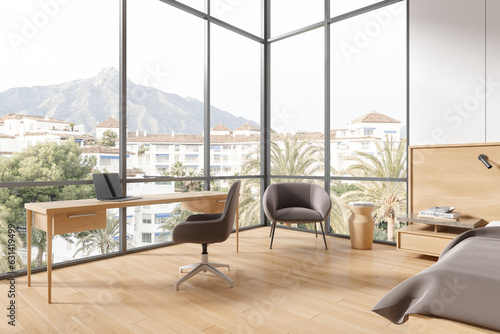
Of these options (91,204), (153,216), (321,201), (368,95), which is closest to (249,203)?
(321,201)

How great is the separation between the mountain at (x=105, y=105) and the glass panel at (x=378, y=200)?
2.20 meters

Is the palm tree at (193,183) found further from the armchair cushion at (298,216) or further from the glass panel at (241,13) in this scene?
the glass panel at (241,13)

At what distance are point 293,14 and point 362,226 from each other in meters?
3.53

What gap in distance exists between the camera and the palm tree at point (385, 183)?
4.32 m

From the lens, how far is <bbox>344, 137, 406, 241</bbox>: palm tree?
4324 millimetres

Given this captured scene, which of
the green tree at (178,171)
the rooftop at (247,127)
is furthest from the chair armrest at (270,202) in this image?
the rooftop at (247,127)

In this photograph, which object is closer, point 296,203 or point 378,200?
point 296,203

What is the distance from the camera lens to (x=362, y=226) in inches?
156

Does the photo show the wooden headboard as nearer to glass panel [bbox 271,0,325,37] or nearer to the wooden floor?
the wooden floor

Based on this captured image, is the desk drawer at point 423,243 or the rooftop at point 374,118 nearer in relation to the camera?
the desk drawer at point 423,243

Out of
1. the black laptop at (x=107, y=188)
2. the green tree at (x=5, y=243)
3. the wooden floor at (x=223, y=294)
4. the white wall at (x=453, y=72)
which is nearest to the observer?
the wooden floor at (x=223, y=294)

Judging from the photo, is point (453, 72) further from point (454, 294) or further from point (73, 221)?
point (73, 221)

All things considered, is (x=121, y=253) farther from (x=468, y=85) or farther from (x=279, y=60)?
(x=468, y=85)

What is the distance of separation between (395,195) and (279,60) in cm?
285
